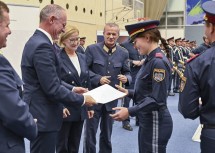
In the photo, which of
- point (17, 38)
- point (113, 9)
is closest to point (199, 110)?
point (17, 38)

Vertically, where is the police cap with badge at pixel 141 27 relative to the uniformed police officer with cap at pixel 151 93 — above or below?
above

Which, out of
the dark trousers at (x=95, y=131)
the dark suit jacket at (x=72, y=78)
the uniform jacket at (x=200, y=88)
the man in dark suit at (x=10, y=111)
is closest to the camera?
the man in dark suit at (x=10, y=111)

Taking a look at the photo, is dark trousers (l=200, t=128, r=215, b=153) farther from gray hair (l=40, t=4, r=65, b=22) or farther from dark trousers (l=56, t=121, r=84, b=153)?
dark trousers (l=56, t=121, r=84, b=153)

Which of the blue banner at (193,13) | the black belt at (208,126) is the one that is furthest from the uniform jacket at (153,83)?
the blue banner at (193,13)

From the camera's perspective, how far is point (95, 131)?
298 cm

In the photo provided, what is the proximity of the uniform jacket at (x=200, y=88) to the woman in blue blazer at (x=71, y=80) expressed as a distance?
1.15 meters

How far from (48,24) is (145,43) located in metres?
0.62

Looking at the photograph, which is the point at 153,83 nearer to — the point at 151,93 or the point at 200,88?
the point at 151,93

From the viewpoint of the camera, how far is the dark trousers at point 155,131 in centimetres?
194

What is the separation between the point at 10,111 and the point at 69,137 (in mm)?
1382

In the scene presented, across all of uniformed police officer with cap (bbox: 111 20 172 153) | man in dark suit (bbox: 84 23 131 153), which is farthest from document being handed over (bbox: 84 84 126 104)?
man in dark suit (bbox: 84 23 131 153)

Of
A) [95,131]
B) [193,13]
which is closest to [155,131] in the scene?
[95,131]

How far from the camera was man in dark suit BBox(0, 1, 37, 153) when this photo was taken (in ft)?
4.30

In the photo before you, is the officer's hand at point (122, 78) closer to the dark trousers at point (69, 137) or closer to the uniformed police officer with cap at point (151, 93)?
the dark trousers at point (69, 137)
